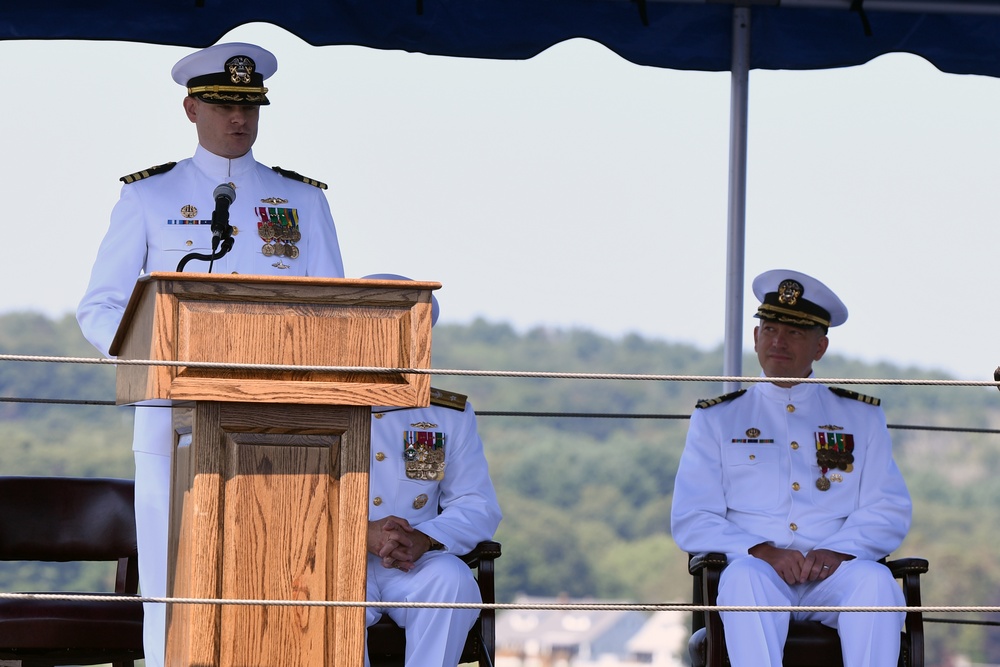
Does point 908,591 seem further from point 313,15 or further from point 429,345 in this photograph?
point 313,15

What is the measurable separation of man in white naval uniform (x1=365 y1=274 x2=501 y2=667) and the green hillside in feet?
128

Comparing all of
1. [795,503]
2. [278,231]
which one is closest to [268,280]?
[278,231]

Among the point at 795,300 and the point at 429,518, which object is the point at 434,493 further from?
the point at 795,300

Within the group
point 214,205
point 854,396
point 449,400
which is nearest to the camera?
point 214,205

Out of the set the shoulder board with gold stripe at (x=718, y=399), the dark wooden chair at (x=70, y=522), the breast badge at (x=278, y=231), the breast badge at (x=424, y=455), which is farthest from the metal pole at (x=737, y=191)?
the dark wooden chair at (x=70, y=522)

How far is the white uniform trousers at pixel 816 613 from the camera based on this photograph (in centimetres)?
405

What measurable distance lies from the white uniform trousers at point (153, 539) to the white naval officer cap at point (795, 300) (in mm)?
2218

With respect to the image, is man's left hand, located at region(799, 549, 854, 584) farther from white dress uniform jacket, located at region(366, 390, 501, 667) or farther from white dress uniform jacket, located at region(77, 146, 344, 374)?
white dress uniform jacket, located at region(77, 146, 344, 374)

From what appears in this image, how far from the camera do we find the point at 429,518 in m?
4.49

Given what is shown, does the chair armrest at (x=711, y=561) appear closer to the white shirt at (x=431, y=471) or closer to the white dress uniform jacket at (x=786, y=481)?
the white dress uniform jacket at (x=786, y=481)

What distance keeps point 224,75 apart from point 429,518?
1.43 metres

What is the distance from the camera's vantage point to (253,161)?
3.83 m

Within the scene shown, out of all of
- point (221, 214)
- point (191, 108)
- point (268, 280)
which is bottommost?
point (268, 280)

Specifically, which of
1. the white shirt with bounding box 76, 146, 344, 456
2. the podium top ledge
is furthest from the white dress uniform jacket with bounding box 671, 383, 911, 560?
the podium top ledge
